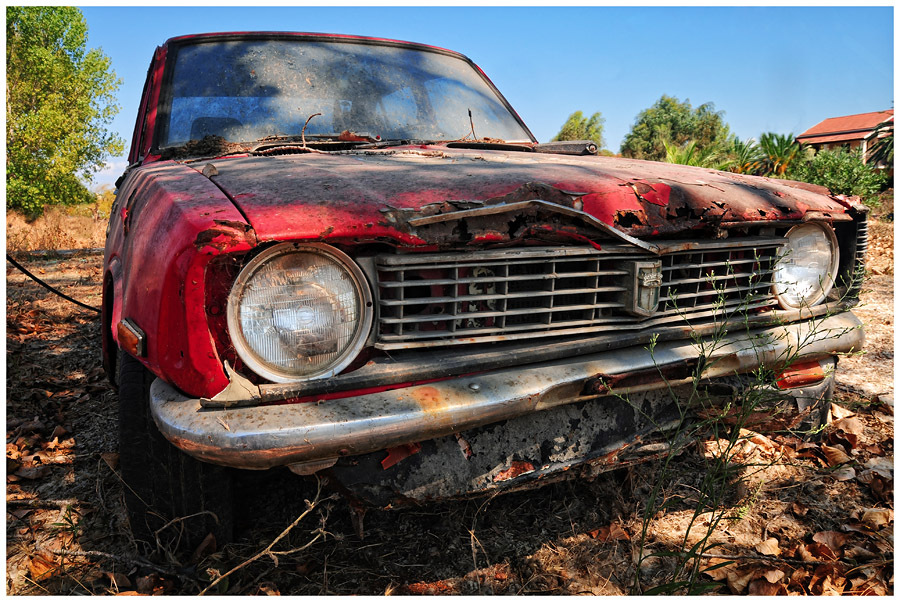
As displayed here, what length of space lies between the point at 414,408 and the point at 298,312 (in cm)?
38

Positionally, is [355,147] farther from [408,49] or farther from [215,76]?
[408,49]

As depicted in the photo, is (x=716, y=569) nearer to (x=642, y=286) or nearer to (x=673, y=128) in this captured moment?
(x=642, y=286)

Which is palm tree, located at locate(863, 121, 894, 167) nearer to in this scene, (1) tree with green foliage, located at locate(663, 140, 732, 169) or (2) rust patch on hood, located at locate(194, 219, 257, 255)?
(1) tree with green foliage, located at locate(663, 140, 732, 169)

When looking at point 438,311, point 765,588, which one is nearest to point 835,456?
point 765,588

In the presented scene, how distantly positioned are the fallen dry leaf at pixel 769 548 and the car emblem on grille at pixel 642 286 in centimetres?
93

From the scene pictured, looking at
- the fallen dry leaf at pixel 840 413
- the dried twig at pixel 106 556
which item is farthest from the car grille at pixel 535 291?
the fallen dry leaf at pixel 840 413

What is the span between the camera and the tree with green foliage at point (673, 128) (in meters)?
46.9

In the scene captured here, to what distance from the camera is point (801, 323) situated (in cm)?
211

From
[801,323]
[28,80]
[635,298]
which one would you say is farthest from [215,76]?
[28,80]

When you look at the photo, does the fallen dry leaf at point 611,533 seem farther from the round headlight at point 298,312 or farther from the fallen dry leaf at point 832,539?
the round headlight at point 298,312

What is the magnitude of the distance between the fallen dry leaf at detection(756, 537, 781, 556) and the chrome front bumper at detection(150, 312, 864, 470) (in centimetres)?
63

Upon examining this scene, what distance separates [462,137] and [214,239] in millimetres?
1852

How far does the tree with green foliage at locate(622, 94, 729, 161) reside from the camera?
1845 inches

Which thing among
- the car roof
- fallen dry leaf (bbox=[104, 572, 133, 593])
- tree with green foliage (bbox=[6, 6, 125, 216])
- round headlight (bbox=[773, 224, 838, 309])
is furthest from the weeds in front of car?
tree with green foliage (bbox=[6, 6, 125, 216])
